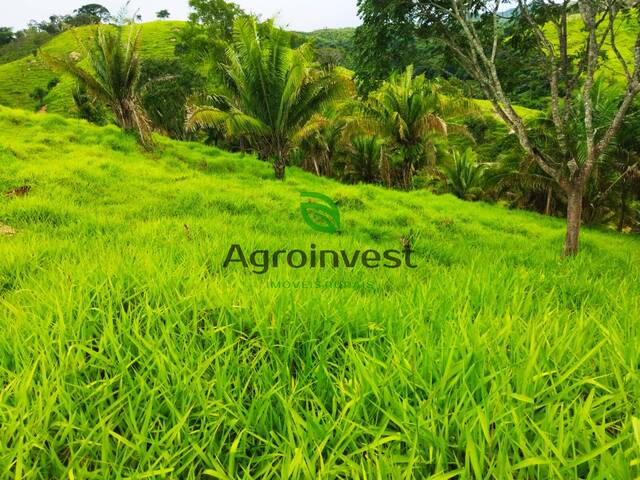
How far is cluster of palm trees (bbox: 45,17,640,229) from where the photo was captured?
9.25 m

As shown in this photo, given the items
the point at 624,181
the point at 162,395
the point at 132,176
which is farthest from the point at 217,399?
the point at 624,181

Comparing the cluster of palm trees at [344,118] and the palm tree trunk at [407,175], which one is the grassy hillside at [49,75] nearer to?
the cluster of palm trees at [344,118]

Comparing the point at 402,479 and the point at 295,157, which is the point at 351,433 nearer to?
the point at 402,479

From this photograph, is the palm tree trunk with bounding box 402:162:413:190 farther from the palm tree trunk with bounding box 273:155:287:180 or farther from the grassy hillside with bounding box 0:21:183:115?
the grassy hillside with bounding box 0:21:183:115

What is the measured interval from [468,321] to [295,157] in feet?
59.9

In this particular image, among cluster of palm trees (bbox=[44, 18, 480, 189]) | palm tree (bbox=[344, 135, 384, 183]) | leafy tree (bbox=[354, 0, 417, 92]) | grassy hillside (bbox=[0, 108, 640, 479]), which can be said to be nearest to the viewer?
grassy hillside (bbox=[0, 108, 640, 479])

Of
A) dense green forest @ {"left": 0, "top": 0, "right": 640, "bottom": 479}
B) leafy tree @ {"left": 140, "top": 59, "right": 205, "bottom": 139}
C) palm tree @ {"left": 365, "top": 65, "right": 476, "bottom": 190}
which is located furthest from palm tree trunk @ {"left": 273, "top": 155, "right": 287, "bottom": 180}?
leafy tree @ {"left": 140, "top": 59, "right": 205, "bottom": 139}

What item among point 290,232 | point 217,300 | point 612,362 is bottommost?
point 290,232

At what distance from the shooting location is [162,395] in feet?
3.74

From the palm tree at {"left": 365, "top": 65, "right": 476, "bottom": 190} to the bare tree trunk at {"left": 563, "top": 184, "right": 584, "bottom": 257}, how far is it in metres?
7.00

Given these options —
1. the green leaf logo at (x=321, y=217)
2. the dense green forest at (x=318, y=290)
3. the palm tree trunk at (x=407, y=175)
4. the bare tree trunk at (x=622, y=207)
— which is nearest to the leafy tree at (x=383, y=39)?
the dense green forest at (x=318, y=290)

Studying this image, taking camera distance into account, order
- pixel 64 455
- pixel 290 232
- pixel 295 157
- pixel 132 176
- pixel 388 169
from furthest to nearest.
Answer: pixel 295 157 < pixel 388 169 < pixel 132 176 < pixel 290 232 < pixel 64 455

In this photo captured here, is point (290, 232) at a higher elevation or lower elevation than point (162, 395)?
lower

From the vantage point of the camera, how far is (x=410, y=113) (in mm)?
12734
